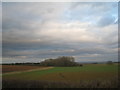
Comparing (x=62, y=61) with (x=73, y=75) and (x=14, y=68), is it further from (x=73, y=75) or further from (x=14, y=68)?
(x=14, y=68)

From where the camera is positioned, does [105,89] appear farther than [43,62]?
No

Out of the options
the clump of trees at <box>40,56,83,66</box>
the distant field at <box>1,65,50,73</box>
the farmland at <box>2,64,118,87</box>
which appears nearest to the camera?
the farmland at <box>2,64,118,87</box>

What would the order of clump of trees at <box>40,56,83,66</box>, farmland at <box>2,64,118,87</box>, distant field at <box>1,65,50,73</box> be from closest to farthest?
farmland at <box>2,64,118,87</box> → clump of trees at <box>40,56,83,66</box> → distant field at <box>1,65,50,73</box>

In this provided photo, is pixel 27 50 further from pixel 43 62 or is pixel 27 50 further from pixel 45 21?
pixel 45 21

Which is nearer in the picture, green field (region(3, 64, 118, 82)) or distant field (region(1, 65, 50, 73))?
green field (region(3, 64, 118, 82))

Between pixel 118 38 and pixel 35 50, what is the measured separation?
2335 millimetres

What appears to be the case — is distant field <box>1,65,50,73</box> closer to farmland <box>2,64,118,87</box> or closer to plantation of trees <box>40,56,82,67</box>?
farmland <box>2,64,118,87</box>

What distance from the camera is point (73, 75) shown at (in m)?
4.04

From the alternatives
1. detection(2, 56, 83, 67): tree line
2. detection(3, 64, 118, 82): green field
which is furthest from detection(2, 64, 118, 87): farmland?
detection(2, 56, 83, 67): tree line

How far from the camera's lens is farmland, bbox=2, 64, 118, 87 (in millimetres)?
4000

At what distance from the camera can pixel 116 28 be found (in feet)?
13.3

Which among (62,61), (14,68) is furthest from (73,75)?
(14,68)

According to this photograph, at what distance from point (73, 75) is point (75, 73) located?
3.1 inches

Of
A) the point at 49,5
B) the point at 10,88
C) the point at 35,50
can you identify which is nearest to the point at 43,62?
the point at 35,50
